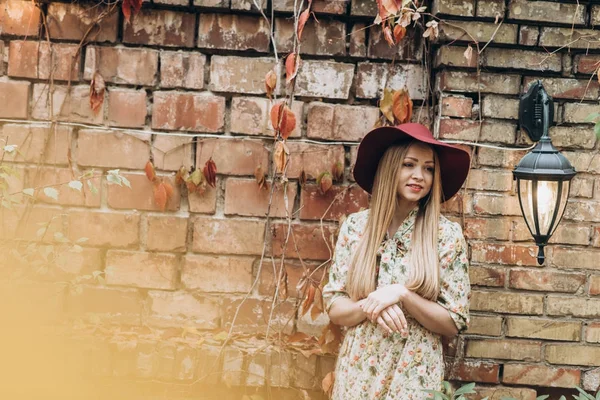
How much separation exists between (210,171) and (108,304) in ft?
2.29

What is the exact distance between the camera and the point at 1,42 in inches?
106

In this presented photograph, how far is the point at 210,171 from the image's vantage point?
2660 millimetres

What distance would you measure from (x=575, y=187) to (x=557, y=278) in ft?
1.20

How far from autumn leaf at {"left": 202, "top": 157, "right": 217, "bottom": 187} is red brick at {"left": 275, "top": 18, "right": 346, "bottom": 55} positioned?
0.54 meters

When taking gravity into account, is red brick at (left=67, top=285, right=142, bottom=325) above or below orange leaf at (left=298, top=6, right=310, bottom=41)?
below

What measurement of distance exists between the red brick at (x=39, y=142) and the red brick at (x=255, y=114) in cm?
68

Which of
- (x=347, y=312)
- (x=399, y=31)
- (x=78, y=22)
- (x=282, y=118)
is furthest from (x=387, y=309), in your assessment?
(x=78, y=22)

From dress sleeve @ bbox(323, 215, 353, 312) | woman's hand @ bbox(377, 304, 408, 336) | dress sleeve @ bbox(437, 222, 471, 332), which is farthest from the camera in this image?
dress sleeve @ bbox(323, 215, 353, 312)

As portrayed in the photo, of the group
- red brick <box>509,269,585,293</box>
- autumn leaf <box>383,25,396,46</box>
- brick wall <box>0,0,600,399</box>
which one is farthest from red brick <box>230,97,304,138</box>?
red brick <box>509,269,585,293</box>

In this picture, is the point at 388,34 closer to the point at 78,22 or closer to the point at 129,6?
the point at 129,6

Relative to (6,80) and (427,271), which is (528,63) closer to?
(427,271)

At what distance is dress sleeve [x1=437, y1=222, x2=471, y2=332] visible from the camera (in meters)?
2.26

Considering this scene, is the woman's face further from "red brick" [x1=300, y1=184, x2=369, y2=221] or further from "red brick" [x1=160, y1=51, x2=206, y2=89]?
"red brick" [x1=160, y1=51, x2=206, y2=89]

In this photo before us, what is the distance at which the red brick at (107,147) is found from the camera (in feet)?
8.89
